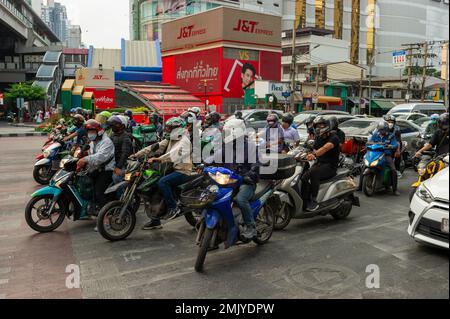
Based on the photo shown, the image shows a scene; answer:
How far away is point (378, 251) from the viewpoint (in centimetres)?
554

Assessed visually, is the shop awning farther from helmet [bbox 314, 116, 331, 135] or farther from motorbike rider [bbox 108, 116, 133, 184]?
motorbike rider [bbox 108, 116, 133, 184]

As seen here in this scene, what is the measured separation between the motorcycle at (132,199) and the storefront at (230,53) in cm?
3229

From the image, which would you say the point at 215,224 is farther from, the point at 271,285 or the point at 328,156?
the point at 328,156

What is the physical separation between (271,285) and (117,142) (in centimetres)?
396

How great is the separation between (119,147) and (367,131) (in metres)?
8.41

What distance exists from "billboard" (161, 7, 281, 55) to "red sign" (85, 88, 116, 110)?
955cm

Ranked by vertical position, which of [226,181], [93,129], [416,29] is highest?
[416,29]

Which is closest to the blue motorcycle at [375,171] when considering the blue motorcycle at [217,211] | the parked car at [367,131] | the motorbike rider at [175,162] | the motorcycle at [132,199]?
the parked car at [367,131]

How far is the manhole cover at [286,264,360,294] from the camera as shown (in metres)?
4.39

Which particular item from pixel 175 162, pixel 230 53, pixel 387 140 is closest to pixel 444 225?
pixel 175 162

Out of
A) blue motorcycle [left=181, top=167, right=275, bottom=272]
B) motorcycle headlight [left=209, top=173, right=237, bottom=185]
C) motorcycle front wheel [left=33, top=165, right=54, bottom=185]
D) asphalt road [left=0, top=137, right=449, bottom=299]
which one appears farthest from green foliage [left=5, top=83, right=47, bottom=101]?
motorcycle headlight [left=209, top=173, right=237, bottom=185]

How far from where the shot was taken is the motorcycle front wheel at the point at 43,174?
1070 cm

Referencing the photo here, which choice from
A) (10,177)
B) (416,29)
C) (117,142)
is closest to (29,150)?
(10,177)

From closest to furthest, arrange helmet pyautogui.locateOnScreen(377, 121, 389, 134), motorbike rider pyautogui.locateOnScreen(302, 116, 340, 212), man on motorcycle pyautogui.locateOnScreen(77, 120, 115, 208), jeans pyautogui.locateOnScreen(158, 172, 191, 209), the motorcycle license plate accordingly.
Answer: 1. the motorcycle license plate
2. jeans pyautogui.locateOnScreen(158, 172, 191, 209)
3. man on motorcycle pyautogui.locateOnScreen(77, 120, 115, 208)
4. motorbike rider pyautogui.locateOnScreen(302, 116, 340, 212)
5. helmet pyautogui.locateOnScreen(377, 121, 389, 134)
